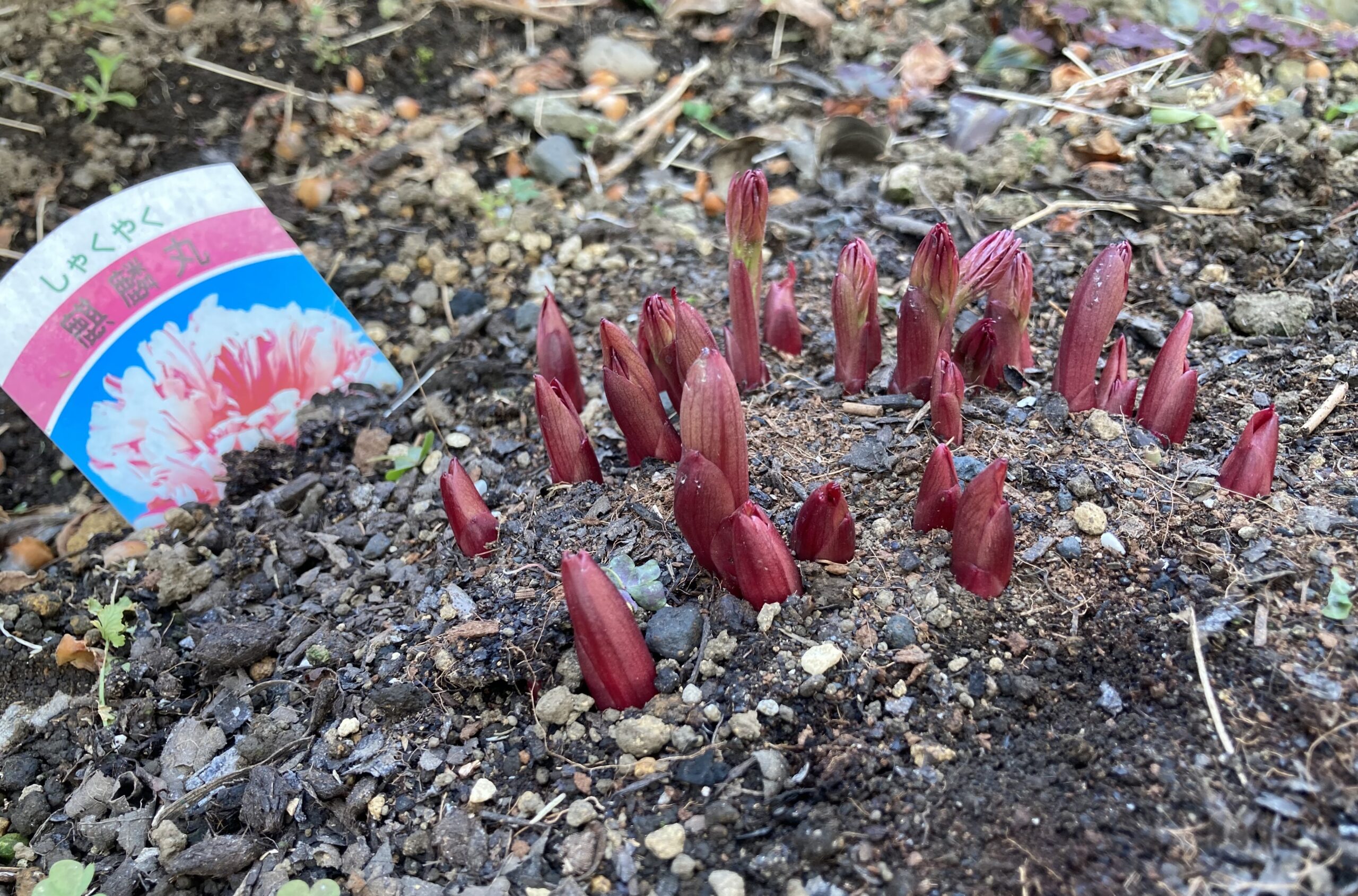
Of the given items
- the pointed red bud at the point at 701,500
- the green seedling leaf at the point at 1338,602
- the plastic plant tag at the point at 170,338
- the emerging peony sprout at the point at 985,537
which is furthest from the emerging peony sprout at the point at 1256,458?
the plastic plant tag at the point at 170,338

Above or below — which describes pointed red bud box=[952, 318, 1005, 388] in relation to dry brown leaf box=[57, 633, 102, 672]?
above

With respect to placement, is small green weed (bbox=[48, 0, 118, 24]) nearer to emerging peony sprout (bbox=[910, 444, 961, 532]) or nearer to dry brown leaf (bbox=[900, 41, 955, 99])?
dry brown leaf (bbox=[900, 41, 955, 99])

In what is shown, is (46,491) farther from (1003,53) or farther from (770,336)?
(1003,53)

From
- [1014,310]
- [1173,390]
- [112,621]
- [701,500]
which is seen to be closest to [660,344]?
[701,500]

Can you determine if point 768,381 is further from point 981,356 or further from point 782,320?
point 981,356

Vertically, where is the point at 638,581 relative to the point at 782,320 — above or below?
below

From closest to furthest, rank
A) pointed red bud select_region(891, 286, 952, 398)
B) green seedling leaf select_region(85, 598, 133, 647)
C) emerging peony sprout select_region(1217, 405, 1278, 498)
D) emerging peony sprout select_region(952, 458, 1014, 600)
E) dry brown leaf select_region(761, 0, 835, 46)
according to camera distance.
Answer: emerging peony sprout select_region(952, 458, 1014, 600) → emerging peony sprout select_region(1217, 405, 1278, 498) → pointed red bud select_region(891, 286, 952, 398) → green seedling leaf select_region(85, 598, 133, 647) → dry brown leaf select_region(761, 0, 835, 46)

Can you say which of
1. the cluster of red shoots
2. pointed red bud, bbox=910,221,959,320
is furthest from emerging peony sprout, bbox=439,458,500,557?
pointed red bud, bbox=910,221,959,320

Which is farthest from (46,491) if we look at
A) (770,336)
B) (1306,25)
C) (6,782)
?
(1306,25)
